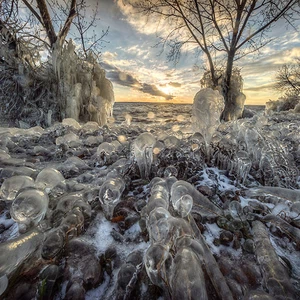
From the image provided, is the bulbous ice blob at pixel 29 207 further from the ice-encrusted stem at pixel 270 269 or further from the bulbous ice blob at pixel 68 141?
the bulbous ice blob at pixel 68 141

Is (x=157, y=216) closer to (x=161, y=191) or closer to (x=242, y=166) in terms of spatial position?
(x=161, y=191)

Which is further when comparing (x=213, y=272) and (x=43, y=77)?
(x=43, y=77)

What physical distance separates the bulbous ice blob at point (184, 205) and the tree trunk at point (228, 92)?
6.60 m

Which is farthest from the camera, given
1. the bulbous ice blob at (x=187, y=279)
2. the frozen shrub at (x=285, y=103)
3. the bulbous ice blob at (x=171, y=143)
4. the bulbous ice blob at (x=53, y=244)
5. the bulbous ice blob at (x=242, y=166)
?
the frozen shrub at (x=285, y=103)

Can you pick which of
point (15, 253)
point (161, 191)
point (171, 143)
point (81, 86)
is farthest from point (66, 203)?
point (81, 86)

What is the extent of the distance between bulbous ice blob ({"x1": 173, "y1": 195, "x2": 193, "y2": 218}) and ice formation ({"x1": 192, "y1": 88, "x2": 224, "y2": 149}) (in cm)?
110

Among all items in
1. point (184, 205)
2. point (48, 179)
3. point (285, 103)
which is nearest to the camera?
point (184, 205)

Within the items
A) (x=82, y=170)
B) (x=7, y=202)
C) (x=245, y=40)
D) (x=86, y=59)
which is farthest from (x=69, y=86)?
(x=245, y=40)

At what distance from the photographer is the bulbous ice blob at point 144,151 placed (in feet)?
4.48

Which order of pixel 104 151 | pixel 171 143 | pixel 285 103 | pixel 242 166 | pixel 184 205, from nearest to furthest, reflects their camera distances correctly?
pixel 184 205 → pixel 242 166 → pixel 171 143 → pixel 104 151 → pixel 285 103

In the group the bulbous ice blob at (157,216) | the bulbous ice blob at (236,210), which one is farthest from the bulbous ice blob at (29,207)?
the bulbous ice blob at (236,210)

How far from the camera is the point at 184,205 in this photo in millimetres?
803

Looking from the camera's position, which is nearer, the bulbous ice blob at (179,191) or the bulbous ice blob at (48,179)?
the bulbous ice blob at (179,191)

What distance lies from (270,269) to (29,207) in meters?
0.90
